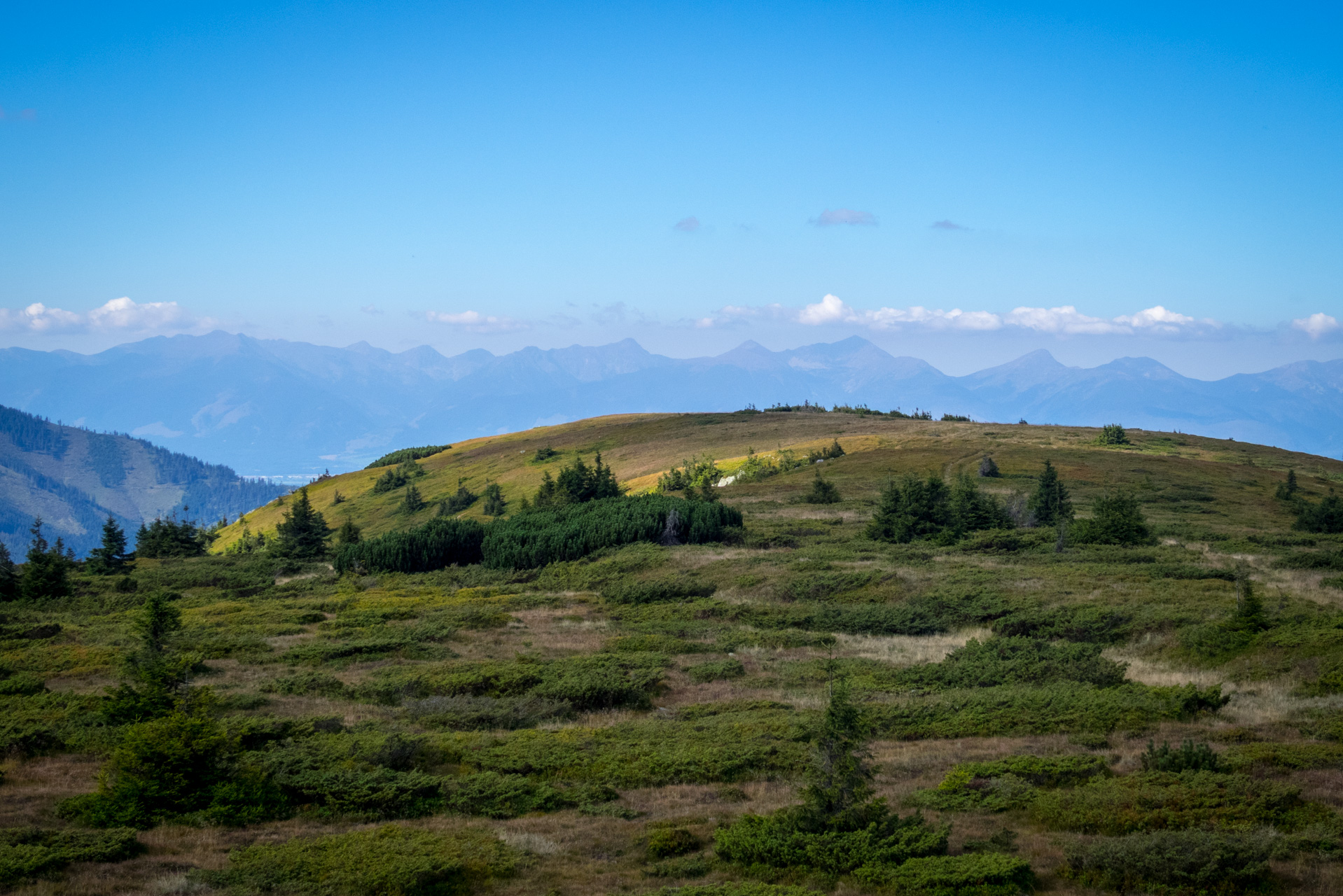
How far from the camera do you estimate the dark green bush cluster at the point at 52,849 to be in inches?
369

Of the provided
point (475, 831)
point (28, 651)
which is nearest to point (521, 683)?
point (475, 831)

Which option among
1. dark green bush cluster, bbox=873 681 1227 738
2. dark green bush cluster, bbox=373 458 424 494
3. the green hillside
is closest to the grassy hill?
dark green bush cluster, bbox=373 458 424 494

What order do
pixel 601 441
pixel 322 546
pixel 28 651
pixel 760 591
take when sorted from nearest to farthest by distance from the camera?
1. pixel 28 651
2. pixel 760 591
3. pixel 322 546
4. pixel 601 441

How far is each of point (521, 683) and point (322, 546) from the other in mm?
39967

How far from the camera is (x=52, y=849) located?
9.99 m

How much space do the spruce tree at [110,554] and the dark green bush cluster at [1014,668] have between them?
44328 mm

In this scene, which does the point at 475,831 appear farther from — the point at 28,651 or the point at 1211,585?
the point at 1211,585

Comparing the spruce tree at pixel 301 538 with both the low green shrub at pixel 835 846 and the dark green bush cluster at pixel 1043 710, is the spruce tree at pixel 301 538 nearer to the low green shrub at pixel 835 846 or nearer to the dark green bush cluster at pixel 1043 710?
the dark green bush cluster at pixel 1043 710

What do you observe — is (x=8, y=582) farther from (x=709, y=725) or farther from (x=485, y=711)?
(x=709, y=725)

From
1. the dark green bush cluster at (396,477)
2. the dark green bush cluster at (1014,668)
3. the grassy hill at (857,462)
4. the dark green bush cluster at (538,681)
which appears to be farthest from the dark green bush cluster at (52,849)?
the dark green bush cluster at (396,477)

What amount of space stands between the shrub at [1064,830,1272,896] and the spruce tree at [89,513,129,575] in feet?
166

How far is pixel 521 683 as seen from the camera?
21.2 metres

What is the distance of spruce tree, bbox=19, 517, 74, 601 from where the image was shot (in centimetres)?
3672

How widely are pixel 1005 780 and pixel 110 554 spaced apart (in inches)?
1995
